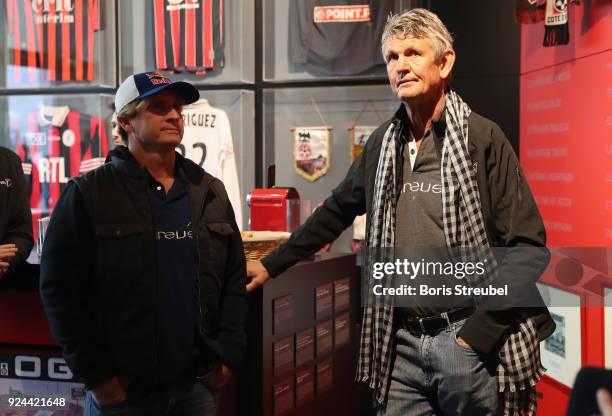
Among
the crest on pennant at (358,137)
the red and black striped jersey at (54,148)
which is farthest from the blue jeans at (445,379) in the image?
the red and black striped jersey at (54,148)

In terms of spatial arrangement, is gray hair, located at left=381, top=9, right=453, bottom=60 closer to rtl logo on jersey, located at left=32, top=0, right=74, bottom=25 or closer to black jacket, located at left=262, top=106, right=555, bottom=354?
black jacket, located at left=262, top=106, right=555, bottom=354

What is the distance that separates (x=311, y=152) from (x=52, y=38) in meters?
2.34

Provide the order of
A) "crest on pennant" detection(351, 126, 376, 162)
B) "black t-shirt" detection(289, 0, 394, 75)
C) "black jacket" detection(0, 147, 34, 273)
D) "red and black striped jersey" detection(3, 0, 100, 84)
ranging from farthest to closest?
"red and black striped jersey" detection(3, 0, 100, 84) → "crest on pennant" detection(351, 126, 376, 162) → "black t-shirt" detection(289, 0, 394, 75) → "black jacket" detection(0, 147, 34, 273)

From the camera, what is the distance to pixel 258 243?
2779 millimetres

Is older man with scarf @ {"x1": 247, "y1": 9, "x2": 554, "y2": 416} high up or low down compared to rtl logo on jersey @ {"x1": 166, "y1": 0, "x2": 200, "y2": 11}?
down

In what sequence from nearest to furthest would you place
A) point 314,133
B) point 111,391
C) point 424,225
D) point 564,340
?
point 111,391 < point 424,225 < point 564,340 < point 314,133

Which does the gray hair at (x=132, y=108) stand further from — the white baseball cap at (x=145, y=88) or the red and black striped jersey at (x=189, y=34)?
the red and black striped jersey at (x=189, y=34)

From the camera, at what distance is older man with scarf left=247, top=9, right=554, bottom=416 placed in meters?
2.00

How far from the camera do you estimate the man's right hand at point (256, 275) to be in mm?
2476

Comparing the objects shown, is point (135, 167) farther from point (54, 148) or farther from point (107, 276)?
point (54, 148)

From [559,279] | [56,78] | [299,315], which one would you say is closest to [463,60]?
[559,279]

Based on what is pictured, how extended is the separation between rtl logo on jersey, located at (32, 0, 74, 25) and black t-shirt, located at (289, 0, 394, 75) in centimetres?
184

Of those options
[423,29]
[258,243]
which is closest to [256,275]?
[258,243]

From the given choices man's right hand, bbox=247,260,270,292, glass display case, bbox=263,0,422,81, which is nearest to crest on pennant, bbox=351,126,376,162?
glass display case, bbox=263,0,422,81
